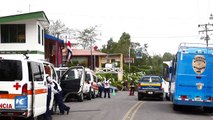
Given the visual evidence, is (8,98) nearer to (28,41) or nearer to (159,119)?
(159,119)

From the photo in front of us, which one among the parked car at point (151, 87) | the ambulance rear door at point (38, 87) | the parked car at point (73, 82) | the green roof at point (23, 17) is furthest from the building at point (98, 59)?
the ambulance rear door at point (38, 87)

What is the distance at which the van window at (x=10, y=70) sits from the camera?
11789 millimetres

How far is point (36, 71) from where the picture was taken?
501 inches

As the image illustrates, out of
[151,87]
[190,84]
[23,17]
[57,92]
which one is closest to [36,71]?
[57,92]

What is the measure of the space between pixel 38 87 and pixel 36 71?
49 centimetres

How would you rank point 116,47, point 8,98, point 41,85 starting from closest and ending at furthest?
point 8,98, point 41,85, point 116,47

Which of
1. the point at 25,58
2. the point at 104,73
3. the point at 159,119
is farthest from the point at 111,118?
the point at 104,73

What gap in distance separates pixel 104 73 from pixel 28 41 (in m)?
37.1

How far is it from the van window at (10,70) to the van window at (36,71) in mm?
389

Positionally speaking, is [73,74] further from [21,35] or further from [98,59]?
[98,59]

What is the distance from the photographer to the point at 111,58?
8538 cm

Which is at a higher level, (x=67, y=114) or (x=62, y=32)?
(x=62, y=32)

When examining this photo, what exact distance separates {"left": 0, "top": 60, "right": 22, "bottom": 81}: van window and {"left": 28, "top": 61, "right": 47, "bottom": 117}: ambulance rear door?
388mm

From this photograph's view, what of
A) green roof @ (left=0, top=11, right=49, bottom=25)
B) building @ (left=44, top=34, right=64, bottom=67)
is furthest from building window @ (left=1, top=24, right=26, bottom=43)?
building @ (left=44, top=34, right=64, bottom=67)
